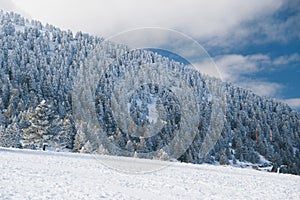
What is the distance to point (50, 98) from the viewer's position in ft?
383

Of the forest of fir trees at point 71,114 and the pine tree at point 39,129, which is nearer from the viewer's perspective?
the pine tree at point 39,129

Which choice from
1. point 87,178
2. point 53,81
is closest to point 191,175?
point 87,178

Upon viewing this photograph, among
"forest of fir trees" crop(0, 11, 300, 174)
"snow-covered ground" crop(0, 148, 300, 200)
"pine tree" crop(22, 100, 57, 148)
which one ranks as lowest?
"snow-covered ground" crop(0, 148, 300, 200)

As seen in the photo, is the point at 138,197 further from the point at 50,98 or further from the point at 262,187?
the point at 50,98

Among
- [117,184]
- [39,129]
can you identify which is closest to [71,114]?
[39,129]

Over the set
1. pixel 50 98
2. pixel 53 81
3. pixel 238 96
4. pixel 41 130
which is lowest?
pixel 41 130

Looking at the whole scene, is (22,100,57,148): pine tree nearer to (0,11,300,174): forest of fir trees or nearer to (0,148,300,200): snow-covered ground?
(0,11,300,174): forest of fir trees

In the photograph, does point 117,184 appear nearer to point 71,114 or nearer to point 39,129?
point 39,129

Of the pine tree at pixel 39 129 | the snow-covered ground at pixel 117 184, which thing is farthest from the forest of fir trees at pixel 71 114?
the snow-covered ground at pixel 117 184

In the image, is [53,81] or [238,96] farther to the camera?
[238,96]

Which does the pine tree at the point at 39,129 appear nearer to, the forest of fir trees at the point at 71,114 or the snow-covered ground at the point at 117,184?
the forest of fir trees at the point at 71,114

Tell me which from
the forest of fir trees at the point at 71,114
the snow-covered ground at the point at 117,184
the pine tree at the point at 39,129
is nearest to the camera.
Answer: the snow-covered ground at the point at 117,184

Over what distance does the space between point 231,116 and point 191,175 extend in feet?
467

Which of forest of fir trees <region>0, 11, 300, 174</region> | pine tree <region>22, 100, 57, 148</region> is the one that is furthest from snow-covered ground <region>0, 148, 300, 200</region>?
forest of fir trees <region>0, 11, 300, 174</region>
